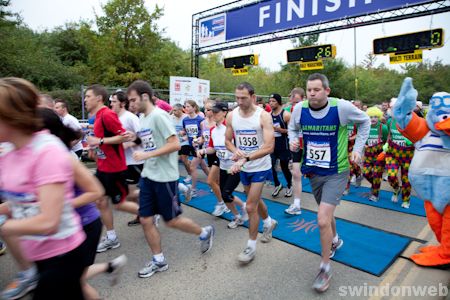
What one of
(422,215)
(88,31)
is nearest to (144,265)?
(422,215)

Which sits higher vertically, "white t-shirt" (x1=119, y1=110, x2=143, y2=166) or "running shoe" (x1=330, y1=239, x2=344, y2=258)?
"white t-shirt" (x1=119, y1=110, x2=143, y2=166)

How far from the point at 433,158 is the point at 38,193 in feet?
12.7

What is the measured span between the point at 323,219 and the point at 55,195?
8.10 feet

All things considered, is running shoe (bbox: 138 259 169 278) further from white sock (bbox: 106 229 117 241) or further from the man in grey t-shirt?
white sock (bbox: 106 229 117 241)

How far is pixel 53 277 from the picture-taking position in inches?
64.4

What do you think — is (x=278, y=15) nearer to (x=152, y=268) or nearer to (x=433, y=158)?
(x=433, y=158)

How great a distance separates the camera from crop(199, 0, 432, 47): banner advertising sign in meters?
11.4

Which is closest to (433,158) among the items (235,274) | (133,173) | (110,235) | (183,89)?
(235,274)

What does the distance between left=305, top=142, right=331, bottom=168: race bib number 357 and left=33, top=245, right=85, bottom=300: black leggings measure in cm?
250

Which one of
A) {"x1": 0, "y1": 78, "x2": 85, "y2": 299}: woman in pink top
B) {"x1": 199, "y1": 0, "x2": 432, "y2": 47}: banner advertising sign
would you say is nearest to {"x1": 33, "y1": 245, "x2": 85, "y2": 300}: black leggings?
{"x1": 0, "y1": 78, "x2": 85, "y2": 299}: woman in pink top

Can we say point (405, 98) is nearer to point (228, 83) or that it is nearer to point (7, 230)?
point (7, 230)

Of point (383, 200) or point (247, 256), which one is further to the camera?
point (383, 200)

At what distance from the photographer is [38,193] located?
1.49m

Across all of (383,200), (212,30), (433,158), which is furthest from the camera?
(212,30)
